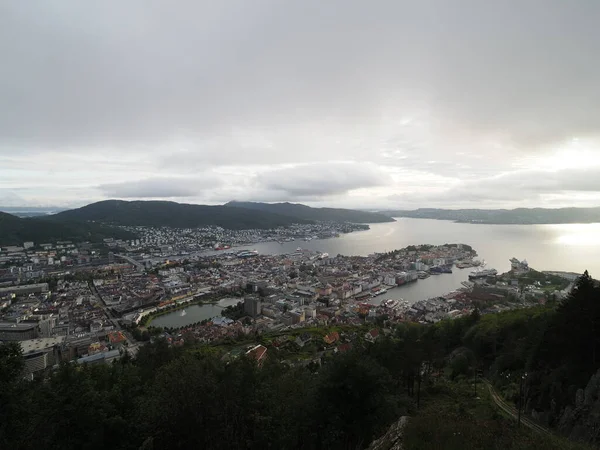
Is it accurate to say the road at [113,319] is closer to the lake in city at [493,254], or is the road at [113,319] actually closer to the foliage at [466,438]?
the lake in city at [493,254]

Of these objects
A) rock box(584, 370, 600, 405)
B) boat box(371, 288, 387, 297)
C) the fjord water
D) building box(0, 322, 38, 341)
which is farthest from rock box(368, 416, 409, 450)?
boat box(371, 288, 387, 297)

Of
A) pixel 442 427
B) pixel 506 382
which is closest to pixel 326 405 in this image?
pixel 442 427

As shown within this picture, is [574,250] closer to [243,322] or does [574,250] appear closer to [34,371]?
[243,322]

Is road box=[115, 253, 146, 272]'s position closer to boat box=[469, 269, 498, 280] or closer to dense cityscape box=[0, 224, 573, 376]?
dense cityscape box=[0, 224, 573, 376]

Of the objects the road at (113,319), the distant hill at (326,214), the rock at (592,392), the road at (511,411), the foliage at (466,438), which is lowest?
the road at (113,319)

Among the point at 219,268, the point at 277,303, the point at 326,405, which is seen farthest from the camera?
the point at 219,268

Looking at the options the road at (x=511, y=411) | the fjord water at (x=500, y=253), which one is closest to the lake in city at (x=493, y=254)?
the fjord water at (x=500, y=253)
